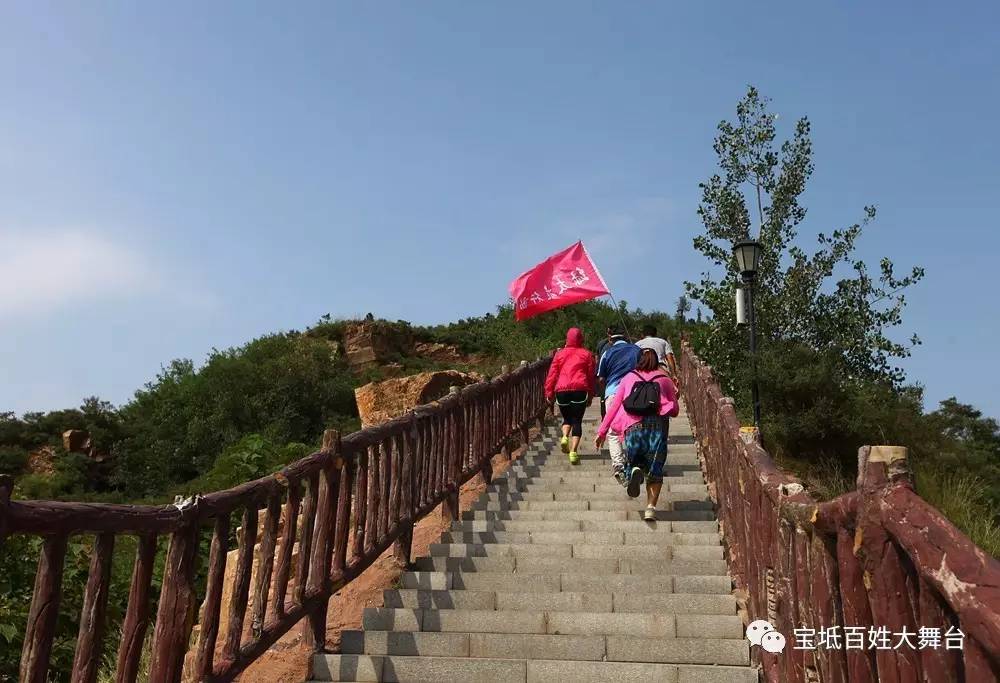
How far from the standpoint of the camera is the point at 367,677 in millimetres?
4688

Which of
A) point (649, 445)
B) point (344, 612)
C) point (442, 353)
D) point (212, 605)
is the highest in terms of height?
point (442, 353)

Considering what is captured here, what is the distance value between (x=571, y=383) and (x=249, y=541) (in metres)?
6.10

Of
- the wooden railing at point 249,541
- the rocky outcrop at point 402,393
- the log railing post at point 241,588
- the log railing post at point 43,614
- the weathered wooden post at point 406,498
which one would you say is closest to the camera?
the log railing post at point 43,614

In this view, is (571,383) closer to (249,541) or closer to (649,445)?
(649,445)

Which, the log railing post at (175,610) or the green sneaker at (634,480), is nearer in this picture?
the log railing post at (175,610)

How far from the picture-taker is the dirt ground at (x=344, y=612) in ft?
15.8

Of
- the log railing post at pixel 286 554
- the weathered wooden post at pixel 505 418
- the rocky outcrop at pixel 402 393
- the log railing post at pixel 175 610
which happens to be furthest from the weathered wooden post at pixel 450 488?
the rocky outcrop at pixel 402 393

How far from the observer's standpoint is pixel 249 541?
4.12 meters

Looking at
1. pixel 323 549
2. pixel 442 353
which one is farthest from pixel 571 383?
pixel 442 353

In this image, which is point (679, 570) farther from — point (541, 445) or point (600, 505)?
point (541, 445)

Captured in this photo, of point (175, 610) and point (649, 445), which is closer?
point (175, 610)

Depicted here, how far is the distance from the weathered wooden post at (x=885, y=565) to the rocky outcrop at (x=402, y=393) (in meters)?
17.5

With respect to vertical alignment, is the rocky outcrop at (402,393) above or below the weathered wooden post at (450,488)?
above

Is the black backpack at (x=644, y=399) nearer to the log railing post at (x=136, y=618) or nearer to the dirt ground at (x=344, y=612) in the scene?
the dirt ground at (x=344, y=612)
